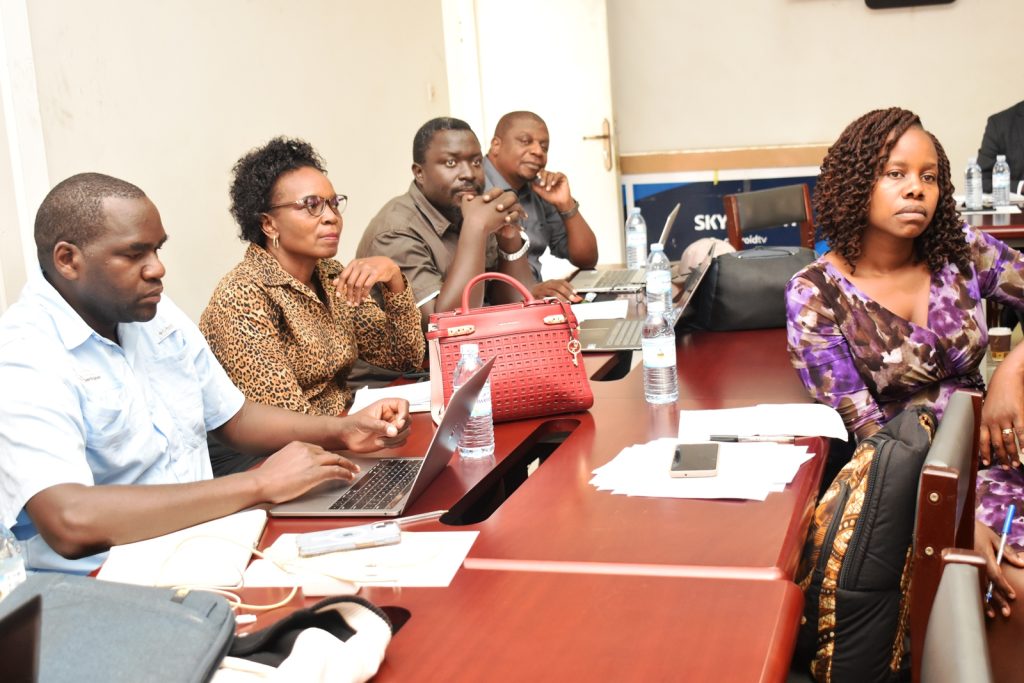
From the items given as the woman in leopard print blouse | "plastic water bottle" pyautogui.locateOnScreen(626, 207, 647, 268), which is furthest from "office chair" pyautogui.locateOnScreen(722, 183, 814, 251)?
the woman in leopard print blouse

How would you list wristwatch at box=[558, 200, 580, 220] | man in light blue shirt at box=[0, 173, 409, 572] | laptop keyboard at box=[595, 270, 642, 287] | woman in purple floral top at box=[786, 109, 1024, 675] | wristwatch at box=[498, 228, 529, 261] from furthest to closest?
wristwatch at box=[558, 200, 580, 220] < laptop keyboard at box=[595, 270, 642, 287] < wristwatch at box=[498, 228, 529, 261] < woman in purple floral top at box=[786, 109, 1024, 675] < man in light blue shirt at box=[0, 173, 409, 572]

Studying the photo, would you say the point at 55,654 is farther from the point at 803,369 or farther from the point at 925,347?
the point at 925,347

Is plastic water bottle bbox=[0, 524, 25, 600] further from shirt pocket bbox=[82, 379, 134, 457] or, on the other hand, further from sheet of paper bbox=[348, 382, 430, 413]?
sheet of paper bbox=[348, 382, 430, 413]

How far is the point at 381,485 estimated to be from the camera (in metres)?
1.94

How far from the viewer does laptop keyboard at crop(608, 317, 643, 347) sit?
297cm

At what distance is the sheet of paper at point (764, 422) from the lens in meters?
2.06

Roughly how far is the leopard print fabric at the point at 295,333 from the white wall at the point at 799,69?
408 cm

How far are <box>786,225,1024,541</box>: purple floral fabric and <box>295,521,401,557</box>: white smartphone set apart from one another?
1165 millimetres

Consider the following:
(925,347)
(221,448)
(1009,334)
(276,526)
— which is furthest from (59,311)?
(1009,334)

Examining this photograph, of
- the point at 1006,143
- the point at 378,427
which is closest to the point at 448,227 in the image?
the point at 378,427

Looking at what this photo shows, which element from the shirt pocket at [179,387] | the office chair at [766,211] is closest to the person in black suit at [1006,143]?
the office chair at [766,211]

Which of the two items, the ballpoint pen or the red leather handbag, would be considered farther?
the red leather handbag

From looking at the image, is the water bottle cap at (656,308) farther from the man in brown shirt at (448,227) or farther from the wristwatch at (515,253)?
the wristwatch at (515,253)

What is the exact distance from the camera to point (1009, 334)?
454 centimetres
